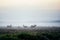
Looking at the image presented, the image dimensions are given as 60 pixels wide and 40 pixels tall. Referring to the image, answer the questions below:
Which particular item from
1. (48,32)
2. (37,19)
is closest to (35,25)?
(37,19)

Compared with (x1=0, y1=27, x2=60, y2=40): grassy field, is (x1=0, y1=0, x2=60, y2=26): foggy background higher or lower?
higher

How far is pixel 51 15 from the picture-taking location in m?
1.22

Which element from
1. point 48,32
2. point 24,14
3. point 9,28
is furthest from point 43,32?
point 9,28

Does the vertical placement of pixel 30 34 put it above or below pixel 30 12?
Answer: below

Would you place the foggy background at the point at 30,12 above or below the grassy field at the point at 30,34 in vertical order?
above

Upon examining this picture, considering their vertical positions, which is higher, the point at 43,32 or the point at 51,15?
the point at 51,15

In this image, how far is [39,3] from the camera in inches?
48.4

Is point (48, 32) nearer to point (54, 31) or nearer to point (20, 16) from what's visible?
point (54, 31)

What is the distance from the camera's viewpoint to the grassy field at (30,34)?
1167mm

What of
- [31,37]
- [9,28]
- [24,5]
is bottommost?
[31,37]

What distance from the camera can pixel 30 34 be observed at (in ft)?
3.86

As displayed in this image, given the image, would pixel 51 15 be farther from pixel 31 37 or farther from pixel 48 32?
pixel 31 37

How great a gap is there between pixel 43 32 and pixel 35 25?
0.14 m

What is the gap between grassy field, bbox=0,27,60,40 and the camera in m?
1.17
